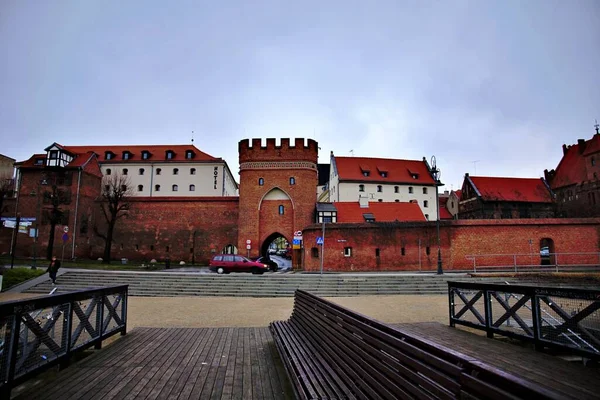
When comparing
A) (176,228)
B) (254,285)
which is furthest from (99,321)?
(176,228)

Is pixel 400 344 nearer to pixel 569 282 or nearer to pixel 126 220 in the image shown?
pixel 569 282

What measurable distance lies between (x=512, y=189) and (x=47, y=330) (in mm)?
62960

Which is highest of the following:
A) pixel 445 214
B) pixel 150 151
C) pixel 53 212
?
pixel 150 151

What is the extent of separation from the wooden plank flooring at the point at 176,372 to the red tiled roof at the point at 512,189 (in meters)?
56.4

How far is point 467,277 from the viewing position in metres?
20.4

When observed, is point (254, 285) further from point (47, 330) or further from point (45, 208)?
point (45, 208)

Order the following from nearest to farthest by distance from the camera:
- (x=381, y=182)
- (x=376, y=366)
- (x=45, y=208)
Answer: (x=376, y=366)
(x=45, y=208)
(x=381, y=182)

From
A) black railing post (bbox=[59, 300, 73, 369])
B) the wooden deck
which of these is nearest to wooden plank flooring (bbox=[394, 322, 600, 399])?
the wooden deck

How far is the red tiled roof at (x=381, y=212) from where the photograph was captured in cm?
3806

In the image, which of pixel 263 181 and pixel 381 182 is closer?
pixel 263 181

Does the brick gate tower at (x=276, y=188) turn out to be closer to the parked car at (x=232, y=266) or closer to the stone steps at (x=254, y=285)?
the parked car at (x=232, y=266)

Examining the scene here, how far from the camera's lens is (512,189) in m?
57.3

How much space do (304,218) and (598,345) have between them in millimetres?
32101

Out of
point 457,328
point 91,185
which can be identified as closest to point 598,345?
point 457,328
